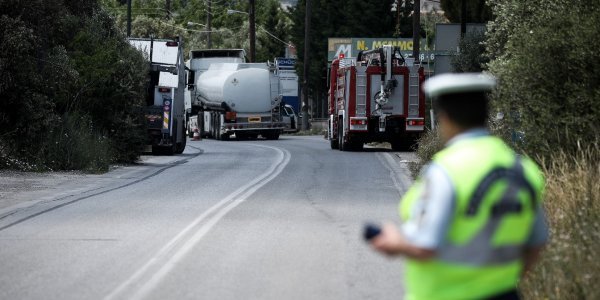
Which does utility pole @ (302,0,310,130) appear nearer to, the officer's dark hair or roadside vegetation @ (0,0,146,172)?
roadside vegetation @ (0,0,146,172)

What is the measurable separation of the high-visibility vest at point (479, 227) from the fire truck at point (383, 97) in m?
34.4

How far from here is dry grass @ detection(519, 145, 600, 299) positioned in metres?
8.15

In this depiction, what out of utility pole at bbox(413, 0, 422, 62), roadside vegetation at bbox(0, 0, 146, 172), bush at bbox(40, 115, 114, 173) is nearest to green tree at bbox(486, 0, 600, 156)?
roadside vegetation at bbox(0, 0, 146, 172)

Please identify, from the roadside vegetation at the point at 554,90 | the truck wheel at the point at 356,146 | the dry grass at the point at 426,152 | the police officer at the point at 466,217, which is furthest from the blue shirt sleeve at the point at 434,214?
the truck wheel at the point at 356,146

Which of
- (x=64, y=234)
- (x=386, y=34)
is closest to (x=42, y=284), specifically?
(x=64, y=234)

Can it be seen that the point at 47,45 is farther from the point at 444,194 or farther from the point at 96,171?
the point at 444,194

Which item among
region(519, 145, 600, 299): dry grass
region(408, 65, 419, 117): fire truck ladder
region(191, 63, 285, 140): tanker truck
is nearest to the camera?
region(519, 145, 600, 299): dry grass

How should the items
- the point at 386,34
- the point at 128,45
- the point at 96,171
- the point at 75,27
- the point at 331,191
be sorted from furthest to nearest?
the point at 386,34, the point at 128,45, the point at 75,27, the point at 96,171, the point at 331,191

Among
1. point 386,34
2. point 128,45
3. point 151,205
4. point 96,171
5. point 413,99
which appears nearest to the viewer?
point 151,205

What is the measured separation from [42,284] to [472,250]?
6.97 metres

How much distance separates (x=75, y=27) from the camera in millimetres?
31172

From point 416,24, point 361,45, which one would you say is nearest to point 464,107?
point 416,24

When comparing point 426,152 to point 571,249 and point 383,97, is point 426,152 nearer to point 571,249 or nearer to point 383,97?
point 383,97

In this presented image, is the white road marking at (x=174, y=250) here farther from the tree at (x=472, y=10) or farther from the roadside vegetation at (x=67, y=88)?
the tree at (x=472, y=10)
